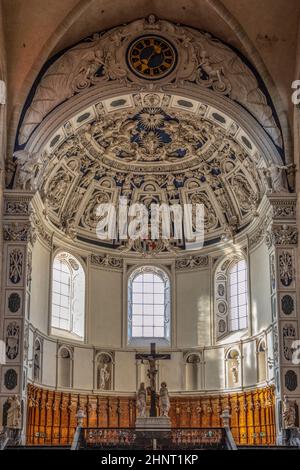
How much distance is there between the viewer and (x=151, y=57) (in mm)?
32312

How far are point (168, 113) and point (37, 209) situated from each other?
21.9ft

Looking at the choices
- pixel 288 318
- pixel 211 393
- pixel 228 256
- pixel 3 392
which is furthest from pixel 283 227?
pixel 3 392

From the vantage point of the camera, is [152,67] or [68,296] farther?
[68,296]

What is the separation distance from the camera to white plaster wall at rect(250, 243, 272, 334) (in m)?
32.7

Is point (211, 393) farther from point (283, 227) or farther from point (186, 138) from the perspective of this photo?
point (186, 138)

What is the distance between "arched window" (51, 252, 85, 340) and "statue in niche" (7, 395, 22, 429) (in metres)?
7.22

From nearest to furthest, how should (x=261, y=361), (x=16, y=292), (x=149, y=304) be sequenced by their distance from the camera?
(x=16, y=292)
(x=261, y=361)
(x=149, y=304)

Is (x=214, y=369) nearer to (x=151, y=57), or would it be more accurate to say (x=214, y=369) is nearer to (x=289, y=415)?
(x=289, y=415)

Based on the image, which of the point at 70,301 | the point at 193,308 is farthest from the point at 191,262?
the point at 70,301

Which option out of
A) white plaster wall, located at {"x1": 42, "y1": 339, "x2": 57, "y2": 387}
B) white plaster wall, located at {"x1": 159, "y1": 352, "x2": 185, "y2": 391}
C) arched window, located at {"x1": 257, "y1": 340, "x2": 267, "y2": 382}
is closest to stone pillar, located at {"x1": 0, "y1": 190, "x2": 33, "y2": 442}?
white plaster wall, located at {"x1": 42, "y1": 339, "x2": 57, "y2": 387}

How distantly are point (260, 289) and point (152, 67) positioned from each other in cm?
978

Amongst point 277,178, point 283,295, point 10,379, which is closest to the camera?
point 10,379

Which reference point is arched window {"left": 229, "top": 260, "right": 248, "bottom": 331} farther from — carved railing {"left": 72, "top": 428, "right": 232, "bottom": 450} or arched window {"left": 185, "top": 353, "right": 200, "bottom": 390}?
carved railing {"left": 72, "top": 428, "right": 232, "bottom": 450}

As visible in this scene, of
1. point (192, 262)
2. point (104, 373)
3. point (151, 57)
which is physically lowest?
point (104, 373)
